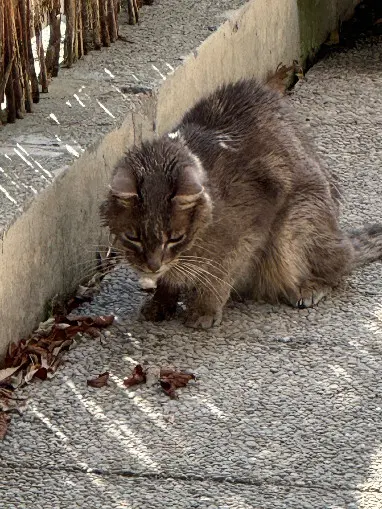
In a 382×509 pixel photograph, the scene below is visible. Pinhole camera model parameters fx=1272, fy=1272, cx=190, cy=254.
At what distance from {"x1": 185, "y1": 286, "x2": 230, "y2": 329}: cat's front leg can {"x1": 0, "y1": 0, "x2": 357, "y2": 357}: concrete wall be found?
23.8 inches

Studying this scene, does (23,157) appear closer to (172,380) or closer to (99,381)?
(99,381)

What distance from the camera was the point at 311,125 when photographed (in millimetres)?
7930

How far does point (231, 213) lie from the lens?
18.4 ft

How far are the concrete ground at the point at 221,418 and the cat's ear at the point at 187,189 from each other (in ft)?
2.11

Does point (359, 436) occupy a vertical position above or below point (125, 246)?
below

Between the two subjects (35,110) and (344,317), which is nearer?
(344,317)

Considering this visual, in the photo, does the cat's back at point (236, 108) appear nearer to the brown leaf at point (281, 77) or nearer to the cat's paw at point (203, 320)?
the cat's paw at point (203, 320)

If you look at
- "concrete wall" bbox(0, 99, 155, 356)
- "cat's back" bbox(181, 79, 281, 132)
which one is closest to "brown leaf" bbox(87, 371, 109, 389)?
"concrete wall" bbox(0, 99, 155, 356)

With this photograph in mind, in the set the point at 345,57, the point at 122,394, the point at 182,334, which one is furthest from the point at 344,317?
the point at 345,57

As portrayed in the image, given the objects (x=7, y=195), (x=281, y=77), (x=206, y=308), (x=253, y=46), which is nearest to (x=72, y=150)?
(x=7, y=195)

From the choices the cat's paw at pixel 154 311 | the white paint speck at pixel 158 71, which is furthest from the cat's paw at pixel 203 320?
the white paint speck at pixel 158 71

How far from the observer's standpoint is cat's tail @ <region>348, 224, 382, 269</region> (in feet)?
20.2

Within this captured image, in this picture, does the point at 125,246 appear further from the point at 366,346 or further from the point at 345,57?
the point at 345,57

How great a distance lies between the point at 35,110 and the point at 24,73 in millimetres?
204
